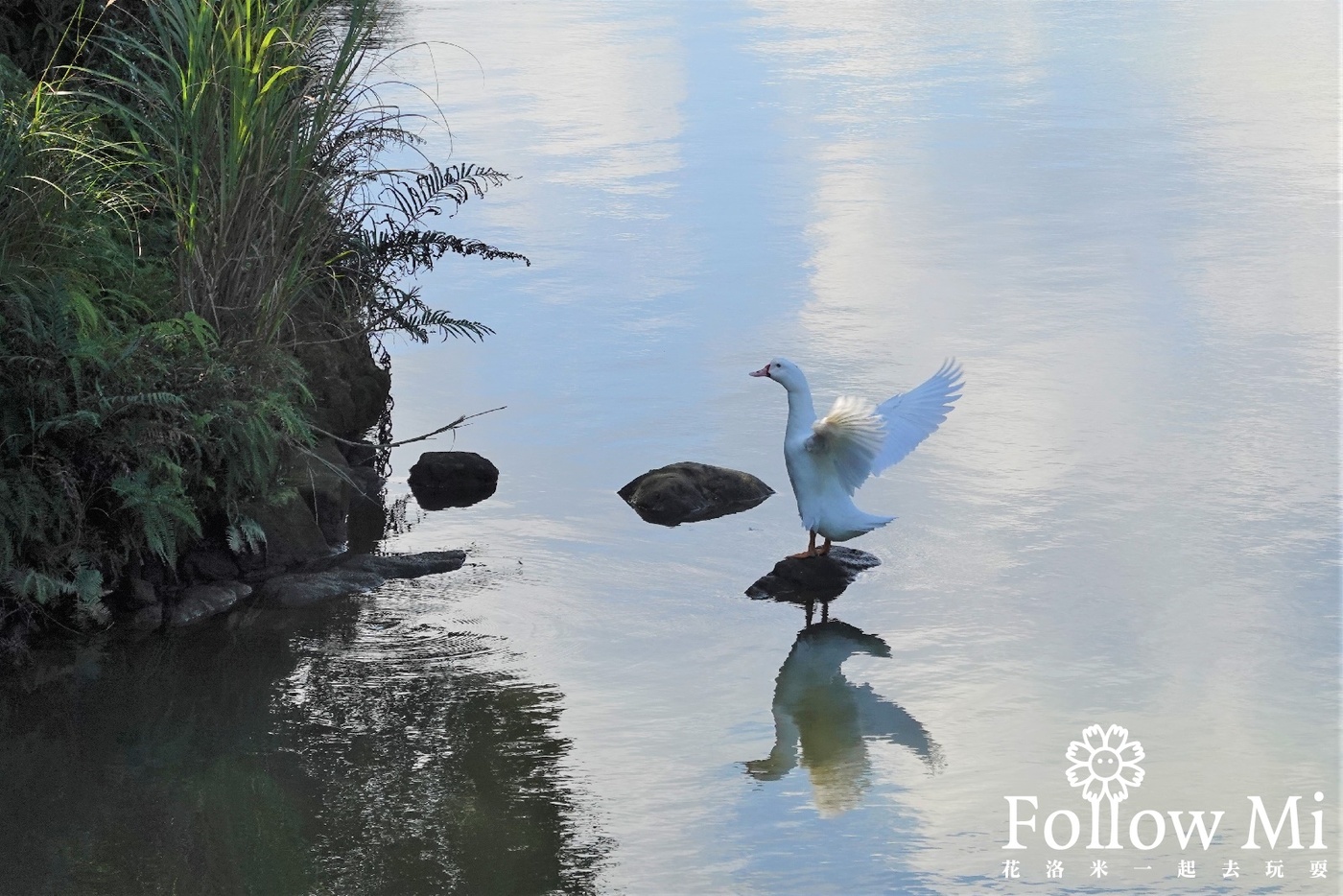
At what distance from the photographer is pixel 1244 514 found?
7.02 meters

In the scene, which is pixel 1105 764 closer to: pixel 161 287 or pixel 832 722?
pixel 832 722

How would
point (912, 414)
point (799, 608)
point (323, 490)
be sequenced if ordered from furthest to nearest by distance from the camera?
1. point (323, 490)
2. point (912, 414)
3. point (799, 608)

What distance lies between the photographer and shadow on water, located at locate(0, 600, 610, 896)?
4.66 metres

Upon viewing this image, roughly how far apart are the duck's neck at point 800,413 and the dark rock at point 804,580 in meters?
0.49

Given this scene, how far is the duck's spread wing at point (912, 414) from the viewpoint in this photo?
683 cm

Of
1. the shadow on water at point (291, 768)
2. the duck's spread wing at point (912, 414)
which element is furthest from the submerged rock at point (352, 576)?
the duck's spread wing at point (912, 414)

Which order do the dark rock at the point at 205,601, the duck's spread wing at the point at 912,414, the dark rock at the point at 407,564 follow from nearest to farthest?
the dark rock at the point at 205,601 → the dark rock at the point at 407,564 → the duck's spread wing at the point at 912,414

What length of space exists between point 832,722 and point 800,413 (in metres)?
1.52

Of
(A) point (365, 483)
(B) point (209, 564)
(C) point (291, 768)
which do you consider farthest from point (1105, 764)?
(A) point (365, 483)

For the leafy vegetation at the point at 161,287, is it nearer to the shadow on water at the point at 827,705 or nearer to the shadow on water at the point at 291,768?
the shadow on water at the point at 291,768

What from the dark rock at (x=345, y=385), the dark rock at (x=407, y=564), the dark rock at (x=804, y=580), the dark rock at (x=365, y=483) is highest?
the dark rock at (x=345, y=385)

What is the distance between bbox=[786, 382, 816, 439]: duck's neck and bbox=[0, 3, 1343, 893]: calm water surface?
1.66 feet

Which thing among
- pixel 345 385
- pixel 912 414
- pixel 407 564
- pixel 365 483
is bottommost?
pixel 407 564

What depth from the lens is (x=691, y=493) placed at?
23.8 feet
